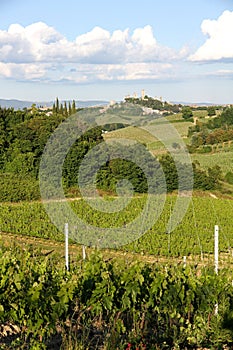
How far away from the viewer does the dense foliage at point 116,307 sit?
435 centimetres

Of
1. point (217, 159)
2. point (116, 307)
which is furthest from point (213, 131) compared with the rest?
point (116, 307)

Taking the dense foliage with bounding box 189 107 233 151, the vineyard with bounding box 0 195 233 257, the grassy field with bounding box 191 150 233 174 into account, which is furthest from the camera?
the dense foliage with bounding box 189 107 233 151

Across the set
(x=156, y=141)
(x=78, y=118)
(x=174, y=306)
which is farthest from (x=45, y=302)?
(x=156, y=141)

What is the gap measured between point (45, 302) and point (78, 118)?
57.4ft

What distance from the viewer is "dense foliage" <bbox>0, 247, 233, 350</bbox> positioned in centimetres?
435

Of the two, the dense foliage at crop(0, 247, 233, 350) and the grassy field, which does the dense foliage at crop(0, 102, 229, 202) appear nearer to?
the grassy field

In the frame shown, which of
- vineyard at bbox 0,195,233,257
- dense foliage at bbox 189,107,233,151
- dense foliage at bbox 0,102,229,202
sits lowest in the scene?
vineyard at bbox 0,195,233,257

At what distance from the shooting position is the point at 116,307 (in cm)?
474

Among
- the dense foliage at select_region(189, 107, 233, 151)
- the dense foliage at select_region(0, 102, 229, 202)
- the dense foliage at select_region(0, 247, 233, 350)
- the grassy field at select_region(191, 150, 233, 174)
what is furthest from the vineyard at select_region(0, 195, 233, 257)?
the dense foliage at select_region(189, 107, 233, 151)

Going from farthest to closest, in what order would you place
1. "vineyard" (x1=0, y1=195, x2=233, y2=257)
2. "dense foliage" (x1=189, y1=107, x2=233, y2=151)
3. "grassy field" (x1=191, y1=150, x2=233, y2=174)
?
"dense foliage" (x1=189, y1=107, x2=233, y2=151), "grassy field" (x1=191, y1=150, x2=233, y2=174), "vineyard" (x1=0, y1=195, x2=233, y2=257)

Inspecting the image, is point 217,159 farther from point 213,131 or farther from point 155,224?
point 155,224

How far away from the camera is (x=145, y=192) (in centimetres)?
2280

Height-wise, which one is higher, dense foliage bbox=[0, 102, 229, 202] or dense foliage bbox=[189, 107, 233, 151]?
dense foliage bbox=[189, 107, 233, 151]

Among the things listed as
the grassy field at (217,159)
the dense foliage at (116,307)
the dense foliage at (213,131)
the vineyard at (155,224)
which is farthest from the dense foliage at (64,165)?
the dense foliage at (116,307)
